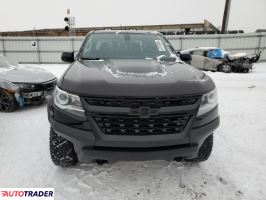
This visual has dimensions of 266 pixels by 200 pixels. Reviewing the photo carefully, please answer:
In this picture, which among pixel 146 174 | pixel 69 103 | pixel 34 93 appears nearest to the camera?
pixel 69 103

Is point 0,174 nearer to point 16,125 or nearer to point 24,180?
point 24,180

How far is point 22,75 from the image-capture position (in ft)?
16.1

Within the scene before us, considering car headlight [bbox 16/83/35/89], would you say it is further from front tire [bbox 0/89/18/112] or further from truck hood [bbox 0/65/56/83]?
front tire [bbox 0/89/18/112]

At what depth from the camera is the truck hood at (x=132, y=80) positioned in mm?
2007

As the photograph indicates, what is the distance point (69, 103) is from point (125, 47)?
5.23 feet

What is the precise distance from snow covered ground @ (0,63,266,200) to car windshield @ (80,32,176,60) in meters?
1.44

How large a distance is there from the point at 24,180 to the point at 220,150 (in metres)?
2.53

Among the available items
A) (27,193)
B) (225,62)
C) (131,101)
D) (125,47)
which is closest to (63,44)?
(225,62)

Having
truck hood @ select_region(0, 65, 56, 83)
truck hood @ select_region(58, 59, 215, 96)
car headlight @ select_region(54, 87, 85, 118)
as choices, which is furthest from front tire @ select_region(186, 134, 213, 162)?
truck hood @ select_region(0, 65, 56, 83)

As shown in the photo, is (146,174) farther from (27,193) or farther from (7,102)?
(7,102)

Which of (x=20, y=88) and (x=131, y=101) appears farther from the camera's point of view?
(x=20, y=88)

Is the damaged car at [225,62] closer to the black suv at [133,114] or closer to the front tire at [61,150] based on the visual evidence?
the black suv at [133,114]

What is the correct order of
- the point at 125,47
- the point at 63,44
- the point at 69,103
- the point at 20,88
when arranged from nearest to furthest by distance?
the point at 69,103 → the point at 125,47 → the point at 20,88 → the point at 63,44

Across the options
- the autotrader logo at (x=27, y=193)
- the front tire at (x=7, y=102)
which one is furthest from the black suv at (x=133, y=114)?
the front tire at (x=7, y=102)
